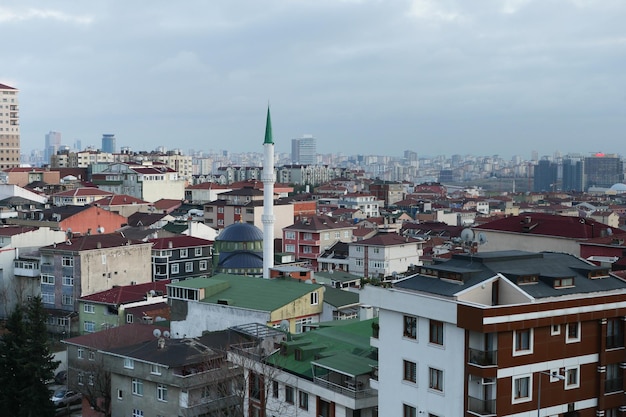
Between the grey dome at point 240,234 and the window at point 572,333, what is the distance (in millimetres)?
24573

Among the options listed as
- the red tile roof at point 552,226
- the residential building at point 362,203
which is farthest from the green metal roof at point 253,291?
the residential building at point 362,203

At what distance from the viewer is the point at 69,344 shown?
24391 millimetres

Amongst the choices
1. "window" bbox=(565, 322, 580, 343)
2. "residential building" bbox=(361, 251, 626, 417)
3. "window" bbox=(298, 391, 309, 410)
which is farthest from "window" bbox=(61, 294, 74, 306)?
"window" bbox=(565, 322, 580, 343)

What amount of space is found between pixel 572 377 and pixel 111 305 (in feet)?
63.6

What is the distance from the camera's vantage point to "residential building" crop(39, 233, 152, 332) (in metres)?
32.6

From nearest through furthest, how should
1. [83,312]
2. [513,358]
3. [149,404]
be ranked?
1. [513,358]
2. [149,404]
3. [83,312]

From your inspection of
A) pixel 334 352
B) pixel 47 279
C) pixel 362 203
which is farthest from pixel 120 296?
pixel 362 203

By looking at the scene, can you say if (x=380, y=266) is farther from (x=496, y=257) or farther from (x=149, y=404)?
(x=496, y=257)

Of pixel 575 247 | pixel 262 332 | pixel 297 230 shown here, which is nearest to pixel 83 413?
pixel 262 332

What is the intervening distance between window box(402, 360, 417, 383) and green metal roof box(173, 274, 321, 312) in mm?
10007

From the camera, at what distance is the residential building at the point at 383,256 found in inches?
1609

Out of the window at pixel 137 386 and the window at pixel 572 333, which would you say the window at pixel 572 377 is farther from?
the window at pixel 137 386

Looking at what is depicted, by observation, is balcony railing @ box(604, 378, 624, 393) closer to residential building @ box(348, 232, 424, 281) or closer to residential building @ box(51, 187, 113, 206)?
residential building @ box(348, 232, 424, 281)

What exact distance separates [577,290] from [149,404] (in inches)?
445
